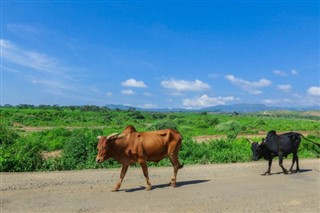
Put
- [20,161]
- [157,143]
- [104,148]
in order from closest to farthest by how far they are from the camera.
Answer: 1. [104,148]
2. [157,143]
3. [20,161]

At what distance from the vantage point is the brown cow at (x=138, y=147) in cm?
944

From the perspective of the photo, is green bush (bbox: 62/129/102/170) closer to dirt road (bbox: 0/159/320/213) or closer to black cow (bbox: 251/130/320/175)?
dirt road (bbox: 0/159/320/213)

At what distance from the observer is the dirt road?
27.6 ft

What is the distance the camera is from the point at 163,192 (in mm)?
9711

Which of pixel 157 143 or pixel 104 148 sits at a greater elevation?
pixel 157 143

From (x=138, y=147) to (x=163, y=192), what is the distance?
54.7 inches

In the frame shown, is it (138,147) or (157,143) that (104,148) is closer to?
(138,147)

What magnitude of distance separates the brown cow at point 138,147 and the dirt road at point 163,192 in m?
0.82

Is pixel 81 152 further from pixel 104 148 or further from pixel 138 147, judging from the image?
pixel 104 148

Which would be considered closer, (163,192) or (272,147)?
(163,192)

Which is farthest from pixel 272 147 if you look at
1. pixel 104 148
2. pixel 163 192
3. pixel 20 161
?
pixel 20 161

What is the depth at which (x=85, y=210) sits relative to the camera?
8.11m

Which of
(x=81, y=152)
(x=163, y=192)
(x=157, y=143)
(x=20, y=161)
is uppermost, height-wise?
(x=157, y=143)

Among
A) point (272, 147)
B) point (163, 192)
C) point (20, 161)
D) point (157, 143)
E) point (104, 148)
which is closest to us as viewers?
point (104, 148)
